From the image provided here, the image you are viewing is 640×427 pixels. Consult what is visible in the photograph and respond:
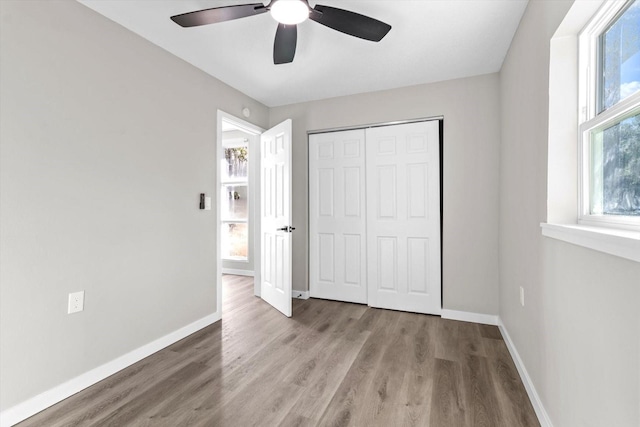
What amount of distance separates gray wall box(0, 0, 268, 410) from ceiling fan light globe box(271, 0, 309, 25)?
1327mm

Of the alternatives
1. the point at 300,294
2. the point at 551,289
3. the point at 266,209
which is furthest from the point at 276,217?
the point at 551,289

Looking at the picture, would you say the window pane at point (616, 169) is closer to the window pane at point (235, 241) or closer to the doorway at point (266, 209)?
the doorway at point (266, 209)

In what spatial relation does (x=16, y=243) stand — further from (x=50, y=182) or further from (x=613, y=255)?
(x=613, y=255)

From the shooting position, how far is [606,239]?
955 mm

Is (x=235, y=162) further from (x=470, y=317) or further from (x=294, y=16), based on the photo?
(x=470, y=317)

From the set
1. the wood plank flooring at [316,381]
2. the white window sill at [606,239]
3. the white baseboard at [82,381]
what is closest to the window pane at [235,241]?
the wood plank flooring at [316,381]

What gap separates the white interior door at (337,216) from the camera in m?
3.60

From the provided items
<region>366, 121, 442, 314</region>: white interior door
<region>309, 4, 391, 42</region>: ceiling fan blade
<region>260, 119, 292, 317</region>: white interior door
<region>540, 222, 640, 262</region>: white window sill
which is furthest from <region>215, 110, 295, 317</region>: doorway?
<region>540, 222, 640, 262</region>: white window sill

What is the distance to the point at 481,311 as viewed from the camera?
3033 millimetres

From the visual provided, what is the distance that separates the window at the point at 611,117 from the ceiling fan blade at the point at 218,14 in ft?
5.19

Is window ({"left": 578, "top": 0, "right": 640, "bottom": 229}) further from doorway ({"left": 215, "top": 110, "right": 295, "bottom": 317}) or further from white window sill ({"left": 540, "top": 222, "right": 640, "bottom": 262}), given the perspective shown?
doorway ({"left": 215, "top": 110, "right": 295, "bottom": 317})

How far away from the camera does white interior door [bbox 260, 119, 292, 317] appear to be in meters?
3.20

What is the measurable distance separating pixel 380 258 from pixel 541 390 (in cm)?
197

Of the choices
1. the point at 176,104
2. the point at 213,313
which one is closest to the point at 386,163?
the point at 176,104
